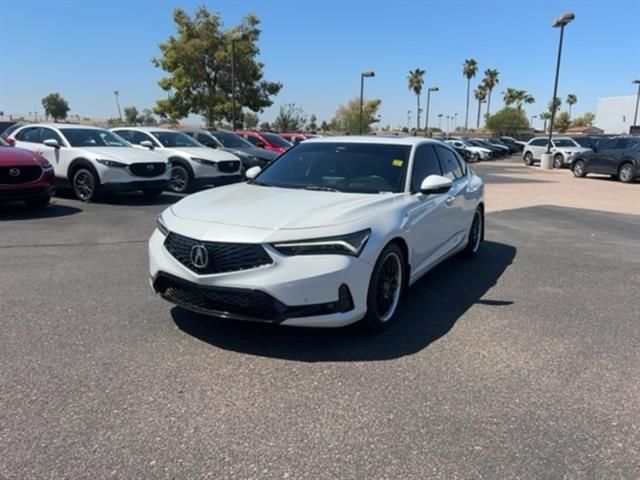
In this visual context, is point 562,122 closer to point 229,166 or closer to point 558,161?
point 558,161

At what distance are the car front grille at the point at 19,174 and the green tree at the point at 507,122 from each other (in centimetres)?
8668

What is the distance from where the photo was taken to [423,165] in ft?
17.6

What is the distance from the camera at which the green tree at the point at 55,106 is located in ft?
342

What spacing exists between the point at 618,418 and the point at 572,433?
40 cm

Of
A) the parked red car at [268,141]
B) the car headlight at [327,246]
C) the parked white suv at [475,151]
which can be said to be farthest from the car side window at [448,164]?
the parked white suv at [475,151]

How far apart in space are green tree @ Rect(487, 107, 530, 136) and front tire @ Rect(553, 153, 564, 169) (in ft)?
197

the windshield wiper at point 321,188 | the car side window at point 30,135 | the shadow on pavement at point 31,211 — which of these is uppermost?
the car side window at point 30,135

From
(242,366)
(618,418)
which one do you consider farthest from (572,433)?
(242,366)

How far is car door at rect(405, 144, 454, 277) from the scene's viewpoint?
4705mm

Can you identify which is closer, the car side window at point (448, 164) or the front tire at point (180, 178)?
the car side window at point (448, 164)

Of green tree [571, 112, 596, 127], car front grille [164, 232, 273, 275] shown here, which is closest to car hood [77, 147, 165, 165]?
car front grille [164, 232, 273, 275]

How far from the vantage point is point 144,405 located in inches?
122

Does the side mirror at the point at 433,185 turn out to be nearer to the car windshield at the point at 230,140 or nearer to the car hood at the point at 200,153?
the car hood at the point at 200,153

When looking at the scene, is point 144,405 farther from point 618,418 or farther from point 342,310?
point 618,418
